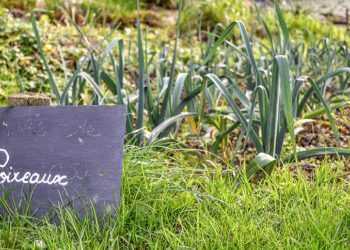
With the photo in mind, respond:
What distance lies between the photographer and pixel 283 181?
232cm

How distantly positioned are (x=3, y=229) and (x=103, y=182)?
33cm

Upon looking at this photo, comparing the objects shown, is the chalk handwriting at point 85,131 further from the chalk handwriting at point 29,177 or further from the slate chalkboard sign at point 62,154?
the chalk handwriting at point 29,177

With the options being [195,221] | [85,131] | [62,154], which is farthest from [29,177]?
[195,221]

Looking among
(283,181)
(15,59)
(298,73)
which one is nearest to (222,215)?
(283,181)

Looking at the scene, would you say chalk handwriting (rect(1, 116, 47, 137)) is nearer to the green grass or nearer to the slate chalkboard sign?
the slate chalkboard sign

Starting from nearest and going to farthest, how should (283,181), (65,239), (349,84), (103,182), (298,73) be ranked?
(65,239)
(103,182)
(283,181)
(298,73)
(349,84)

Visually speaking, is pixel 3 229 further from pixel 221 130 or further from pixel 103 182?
pixel 221 130

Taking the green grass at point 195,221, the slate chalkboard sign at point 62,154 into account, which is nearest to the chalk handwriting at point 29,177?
the slate chalkboard sign at point 62,154

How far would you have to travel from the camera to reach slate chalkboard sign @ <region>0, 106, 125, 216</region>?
1.92 meters

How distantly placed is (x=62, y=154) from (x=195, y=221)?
1.57 ft

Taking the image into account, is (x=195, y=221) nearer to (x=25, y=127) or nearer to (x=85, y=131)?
(x=85, y=131)

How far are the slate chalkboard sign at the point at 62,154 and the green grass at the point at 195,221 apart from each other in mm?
74

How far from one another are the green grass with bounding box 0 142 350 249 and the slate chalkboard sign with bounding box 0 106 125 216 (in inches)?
2.9

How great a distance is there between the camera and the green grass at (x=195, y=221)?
1753mm
